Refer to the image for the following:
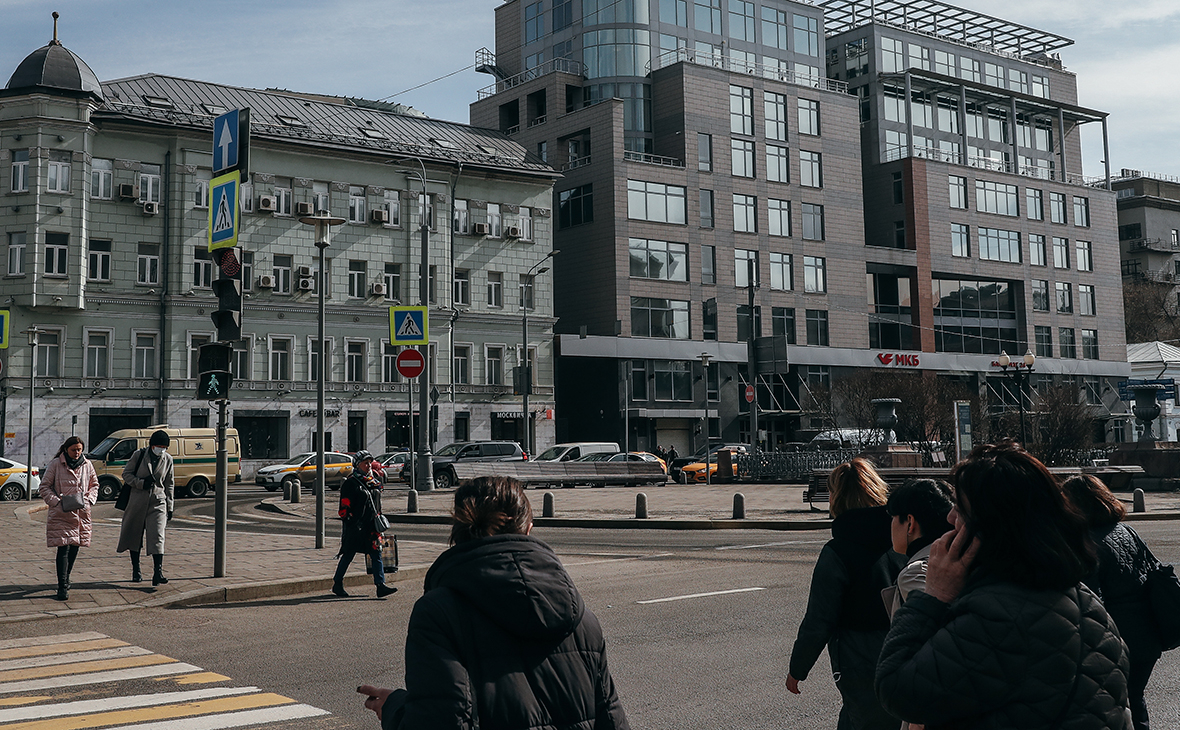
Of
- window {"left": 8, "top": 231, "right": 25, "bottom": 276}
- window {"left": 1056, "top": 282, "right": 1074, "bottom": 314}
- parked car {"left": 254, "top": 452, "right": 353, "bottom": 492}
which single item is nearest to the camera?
parked car {"left": 254, "top": 452, "right": 353, "bottom": 492}

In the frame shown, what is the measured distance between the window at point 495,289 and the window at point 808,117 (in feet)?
71.0

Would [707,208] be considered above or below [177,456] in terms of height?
above

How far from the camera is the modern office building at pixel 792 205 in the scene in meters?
60.8

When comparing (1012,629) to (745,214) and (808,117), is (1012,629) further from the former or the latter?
(808,117)

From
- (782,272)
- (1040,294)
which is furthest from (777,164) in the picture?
(1040,294)

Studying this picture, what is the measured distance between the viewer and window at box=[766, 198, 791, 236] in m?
64.8

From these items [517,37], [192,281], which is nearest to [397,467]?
[192,281]

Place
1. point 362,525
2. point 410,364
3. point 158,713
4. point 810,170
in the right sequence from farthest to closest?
point 810,170
point 410,364
point 362,525
point 158,713

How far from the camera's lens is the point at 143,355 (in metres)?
47.8

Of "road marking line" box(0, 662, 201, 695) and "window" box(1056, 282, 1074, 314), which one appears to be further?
"window" box(1056, 282, 1074, 314)

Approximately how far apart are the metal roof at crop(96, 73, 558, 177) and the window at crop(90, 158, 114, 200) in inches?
77.1

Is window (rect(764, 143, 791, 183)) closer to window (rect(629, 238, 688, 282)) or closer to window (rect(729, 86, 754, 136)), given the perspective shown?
window (rect(729, 86, 754, 136))

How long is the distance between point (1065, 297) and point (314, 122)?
174 ft

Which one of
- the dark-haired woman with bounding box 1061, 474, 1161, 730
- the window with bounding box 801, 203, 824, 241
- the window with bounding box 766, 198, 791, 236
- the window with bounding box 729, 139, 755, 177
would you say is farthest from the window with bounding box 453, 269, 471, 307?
the dark-haired woman with bounding box 1061, 474, 1161, 730
